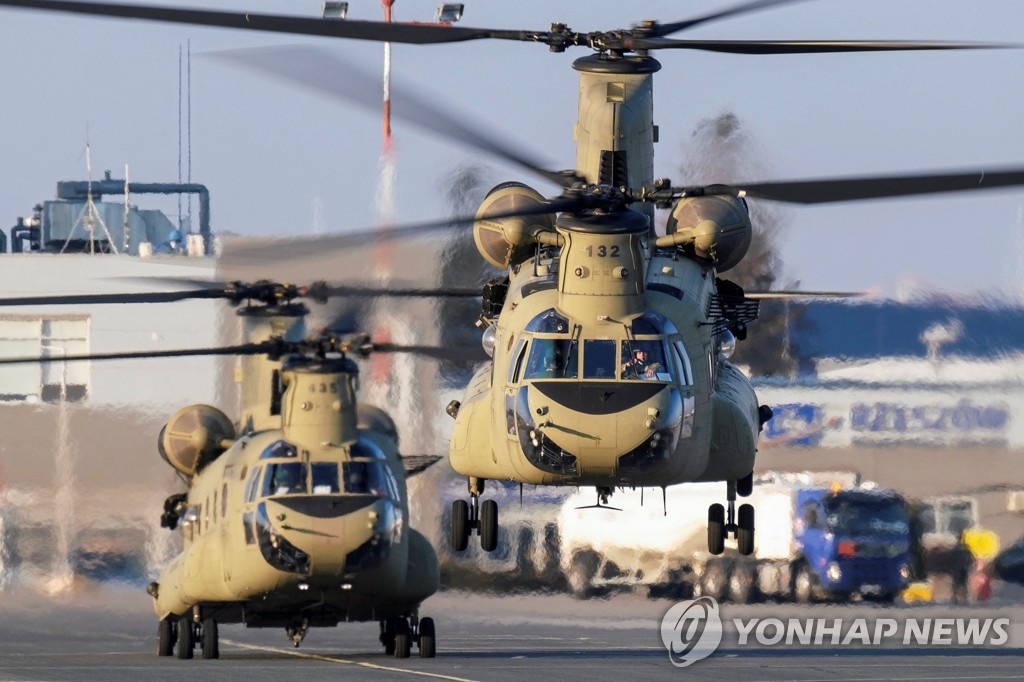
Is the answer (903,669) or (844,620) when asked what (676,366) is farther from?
(844,620)

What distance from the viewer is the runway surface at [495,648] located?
28594 millimetres

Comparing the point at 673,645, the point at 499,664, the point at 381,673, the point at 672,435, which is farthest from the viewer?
the point at 673,645

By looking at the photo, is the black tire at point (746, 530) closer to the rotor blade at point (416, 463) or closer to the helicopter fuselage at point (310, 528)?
the helicopter fuselage at point (310, 528)

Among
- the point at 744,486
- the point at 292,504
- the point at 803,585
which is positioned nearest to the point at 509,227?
the point at 744,486

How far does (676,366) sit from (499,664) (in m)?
10.1

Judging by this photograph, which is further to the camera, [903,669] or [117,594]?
[117,594]

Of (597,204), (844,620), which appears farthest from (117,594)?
(597,204)

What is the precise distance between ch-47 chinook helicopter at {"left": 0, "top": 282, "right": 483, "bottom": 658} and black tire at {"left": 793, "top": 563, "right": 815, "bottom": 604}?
7.39 metres

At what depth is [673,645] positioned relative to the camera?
119ft

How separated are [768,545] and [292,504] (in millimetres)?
10827

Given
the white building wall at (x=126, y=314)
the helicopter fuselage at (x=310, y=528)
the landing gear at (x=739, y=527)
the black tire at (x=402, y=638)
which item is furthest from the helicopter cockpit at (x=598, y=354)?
the white building wall at (x=126, y=314)

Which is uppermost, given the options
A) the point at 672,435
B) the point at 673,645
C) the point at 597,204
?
the point at 597,204

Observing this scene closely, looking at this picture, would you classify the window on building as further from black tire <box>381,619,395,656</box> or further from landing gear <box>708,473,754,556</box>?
landing gear <box>708,473,754,556</box>

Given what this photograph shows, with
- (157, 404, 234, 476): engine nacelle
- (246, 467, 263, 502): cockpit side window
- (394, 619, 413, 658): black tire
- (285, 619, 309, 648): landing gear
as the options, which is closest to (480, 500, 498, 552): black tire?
(246, 467, 263, 502): cockpit side window
